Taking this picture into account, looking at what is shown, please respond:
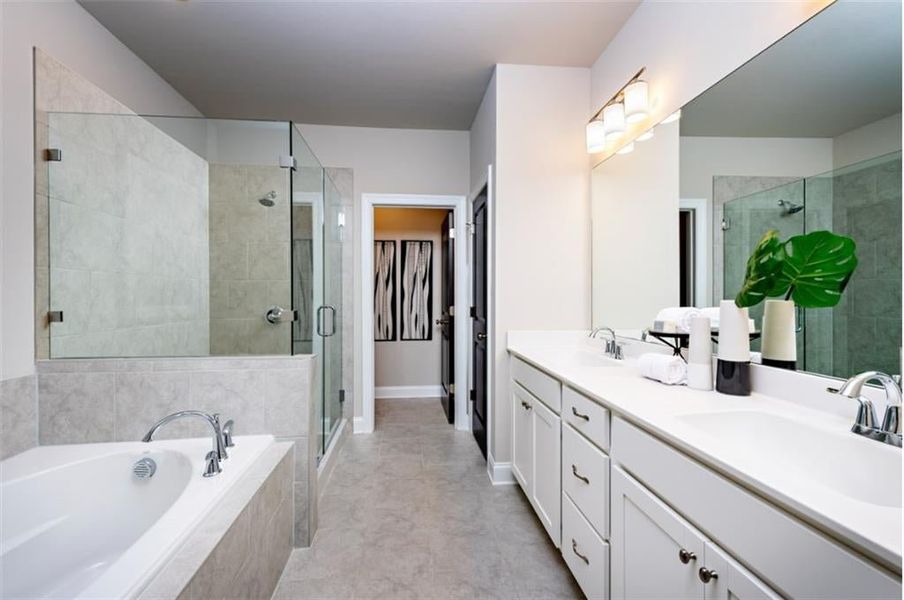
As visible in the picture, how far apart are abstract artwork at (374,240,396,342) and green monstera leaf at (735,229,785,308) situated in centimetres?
364

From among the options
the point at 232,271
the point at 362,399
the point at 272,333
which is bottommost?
the point at 362,399

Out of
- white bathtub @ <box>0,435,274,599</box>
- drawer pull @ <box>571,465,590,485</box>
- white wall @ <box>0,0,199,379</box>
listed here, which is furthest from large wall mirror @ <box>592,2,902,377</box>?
white wall @ <box>0,0,199,379</box>

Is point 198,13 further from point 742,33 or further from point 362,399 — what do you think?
point 362,399

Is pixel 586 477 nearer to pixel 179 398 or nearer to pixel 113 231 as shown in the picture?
pixel 179 398

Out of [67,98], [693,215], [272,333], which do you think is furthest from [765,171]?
[67,98]

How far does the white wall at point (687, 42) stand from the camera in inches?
53.2

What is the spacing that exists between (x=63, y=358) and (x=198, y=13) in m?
1.76

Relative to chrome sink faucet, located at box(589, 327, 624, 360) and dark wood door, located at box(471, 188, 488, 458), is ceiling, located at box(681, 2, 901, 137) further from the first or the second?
dark wood door, located at box(471, 188, 488, 458)

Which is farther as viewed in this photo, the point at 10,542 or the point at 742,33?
the point at 742,33

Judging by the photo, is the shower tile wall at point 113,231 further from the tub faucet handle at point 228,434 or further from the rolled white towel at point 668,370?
the rolled white towel at point 668,370

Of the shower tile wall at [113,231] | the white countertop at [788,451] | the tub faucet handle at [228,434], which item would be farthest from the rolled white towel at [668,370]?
the shower tile wall at [113,231]

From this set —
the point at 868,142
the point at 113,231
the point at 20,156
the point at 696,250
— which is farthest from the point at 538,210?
the point at 20,156

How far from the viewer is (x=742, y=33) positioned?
4.74ft

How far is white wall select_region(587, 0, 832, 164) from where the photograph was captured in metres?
1.35
